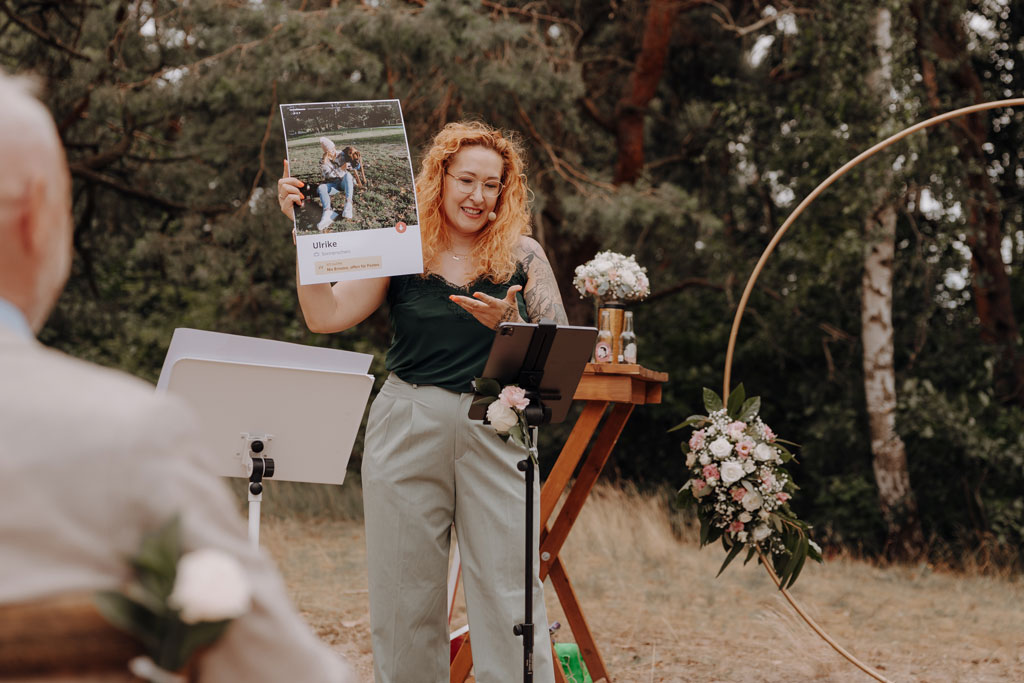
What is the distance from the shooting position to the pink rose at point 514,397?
8.16 feet

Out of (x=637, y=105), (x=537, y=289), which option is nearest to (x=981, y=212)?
(x=637, y=105)

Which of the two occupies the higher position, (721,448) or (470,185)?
(470,185)

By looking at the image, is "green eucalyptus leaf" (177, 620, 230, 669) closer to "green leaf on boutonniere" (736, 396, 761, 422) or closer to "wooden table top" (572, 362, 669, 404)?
"wooden table top" (572, 362, 669, 404)

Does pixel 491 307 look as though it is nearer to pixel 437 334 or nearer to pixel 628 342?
pixel 437 334

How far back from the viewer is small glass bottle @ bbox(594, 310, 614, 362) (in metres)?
3.72

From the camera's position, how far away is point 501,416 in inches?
98.4

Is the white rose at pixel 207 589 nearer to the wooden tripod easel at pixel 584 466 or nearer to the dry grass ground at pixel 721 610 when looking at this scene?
the wooden tripod easel at pixel 584 466

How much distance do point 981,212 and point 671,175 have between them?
3.45 meters

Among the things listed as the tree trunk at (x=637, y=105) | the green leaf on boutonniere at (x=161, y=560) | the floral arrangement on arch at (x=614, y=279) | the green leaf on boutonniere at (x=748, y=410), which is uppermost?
the tree trunk at (x=637, y=105)

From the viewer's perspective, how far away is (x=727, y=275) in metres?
9.87

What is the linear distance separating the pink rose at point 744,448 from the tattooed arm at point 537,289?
4.20ft

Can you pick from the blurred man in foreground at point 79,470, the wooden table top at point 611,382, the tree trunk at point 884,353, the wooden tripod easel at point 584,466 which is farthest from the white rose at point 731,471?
the tree trunk at point 884,353

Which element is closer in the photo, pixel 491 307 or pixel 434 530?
pixel 491 307

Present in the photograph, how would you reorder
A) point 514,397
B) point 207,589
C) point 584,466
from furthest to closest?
point 584,466 < point 514,397 < point 207,589
